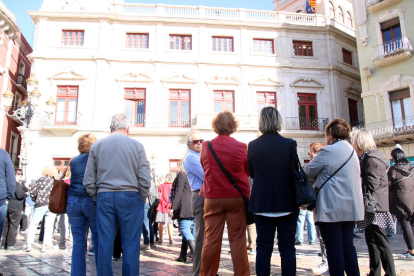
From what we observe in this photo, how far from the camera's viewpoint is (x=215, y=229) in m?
3.39

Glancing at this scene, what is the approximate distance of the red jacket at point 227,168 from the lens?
3389 millimetres

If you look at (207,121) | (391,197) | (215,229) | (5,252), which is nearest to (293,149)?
(215,229)

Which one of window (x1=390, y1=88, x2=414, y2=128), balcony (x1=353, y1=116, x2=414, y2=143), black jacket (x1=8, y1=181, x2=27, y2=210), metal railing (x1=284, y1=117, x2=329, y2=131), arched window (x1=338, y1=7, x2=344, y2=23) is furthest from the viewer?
arched window (x1=338, y1=7, x2=344, y2=23)

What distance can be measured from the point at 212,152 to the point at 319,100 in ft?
64.3

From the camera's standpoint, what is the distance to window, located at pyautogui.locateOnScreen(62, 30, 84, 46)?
1992cm

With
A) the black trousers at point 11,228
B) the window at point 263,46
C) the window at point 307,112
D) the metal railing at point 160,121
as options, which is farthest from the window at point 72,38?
the black trousers at point 11,228

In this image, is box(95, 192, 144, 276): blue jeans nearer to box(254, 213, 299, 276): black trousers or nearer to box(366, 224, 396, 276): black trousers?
box(254, 213, 299, 276): black trousers

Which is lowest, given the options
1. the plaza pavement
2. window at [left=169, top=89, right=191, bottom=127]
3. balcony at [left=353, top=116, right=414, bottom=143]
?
the plaza pavement

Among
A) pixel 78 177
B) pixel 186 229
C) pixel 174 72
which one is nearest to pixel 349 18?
pixel 174 72

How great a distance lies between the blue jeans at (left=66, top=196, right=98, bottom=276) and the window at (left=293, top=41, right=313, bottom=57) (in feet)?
67.6

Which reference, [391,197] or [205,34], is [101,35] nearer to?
[205,34]

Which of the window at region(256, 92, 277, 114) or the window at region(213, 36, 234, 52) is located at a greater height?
the window at region(213, 36, 234, 52)

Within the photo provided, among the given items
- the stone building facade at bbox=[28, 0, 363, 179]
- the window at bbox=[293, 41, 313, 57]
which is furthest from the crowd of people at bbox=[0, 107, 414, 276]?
the window at bbox=[293, 41, 313, 57]

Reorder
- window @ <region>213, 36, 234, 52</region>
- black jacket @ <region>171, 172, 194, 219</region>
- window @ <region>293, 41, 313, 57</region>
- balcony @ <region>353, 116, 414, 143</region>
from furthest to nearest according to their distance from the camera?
window @ <region>293, 41, 313, 57</region>
window @ <region>213, 36, 234, 52</region>
balcony @ <region>353, 116, 414, 143</region>
black jacket @ <region>171, 172, 194, 219</region>
